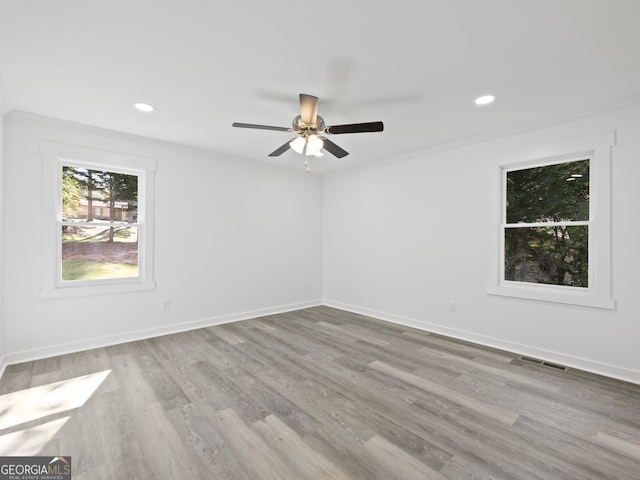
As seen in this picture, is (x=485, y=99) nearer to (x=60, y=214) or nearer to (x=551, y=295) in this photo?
(x=551, y=295)

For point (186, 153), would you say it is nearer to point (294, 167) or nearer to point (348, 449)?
point (294, 167)

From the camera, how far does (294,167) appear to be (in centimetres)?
539

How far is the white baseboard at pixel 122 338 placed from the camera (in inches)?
124

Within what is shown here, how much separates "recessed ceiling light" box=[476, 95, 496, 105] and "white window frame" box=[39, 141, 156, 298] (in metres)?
3.81

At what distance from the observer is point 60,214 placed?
3.41 metres

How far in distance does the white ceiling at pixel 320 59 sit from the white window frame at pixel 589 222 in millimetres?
370

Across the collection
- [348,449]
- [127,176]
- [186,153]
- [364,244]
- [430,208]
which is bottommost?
[348,449]

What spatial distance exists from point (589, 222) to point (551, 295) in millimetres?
828

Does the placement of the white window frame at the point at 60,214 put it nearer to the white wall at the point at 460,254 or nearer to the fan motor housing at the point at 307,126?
the fan motor housing at the point at 307,126

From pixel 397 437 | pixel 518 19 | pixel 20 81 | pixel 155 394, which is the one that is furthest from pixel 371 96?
pixel 155 394

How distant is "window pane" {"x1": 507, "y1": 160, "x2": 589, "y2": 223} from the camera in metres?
3.20

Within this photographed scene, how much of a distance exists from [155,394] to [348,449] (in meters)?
1.65

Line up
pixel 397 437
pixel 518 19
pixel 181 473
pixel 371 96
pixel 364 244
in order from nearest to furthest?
1. pixel 181 473
2. pixel 518 19
3. pixel 397 437
4. pixel 371 96
5. pixel 364 244

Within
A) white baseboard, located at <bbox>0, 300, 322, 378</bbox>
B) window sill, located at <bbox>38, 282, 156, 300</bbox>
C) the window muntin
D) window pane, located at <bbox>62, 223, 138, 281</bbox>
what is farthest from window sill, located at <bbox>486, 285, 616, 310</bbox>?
window pane, located at <bbox>62, 223, 138, 281</bbox>
